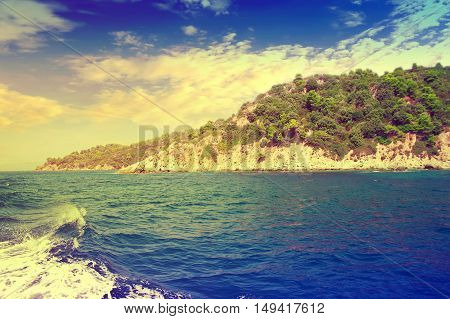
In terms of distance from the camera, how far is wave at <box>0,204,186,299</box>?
780 centimetres

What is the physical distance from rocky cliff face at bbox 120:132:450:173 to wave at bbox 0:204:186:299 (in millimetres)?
81055

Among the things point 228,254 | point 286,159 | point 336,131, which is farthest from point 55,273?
point 336,131

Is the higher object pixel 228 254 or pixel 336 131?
pixel 336 131

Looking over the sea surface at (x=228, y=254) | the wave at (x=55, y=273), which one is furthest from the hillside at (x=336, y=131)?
the wave at (x=55, y=273)

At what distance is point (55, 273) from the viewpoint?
29.3ft

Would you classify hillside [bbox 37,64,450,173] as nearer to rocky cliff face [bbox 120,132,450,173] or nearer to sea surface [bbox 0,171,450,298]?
rocky cliff face [bbox 120,132,450,173]

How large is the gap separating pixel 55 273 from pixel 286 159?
289 feet

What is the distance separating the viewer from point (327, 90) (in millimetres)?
113938

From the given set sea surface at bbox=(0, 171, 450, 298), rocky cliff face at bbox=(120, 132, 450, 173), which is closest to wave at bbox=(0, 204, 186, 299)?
sea surface at bbox=(0, 171, 450, 298)

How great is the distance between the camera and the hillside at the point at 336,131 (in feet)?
291

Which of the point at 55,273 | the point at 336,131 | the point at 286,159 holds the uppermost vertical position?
the point at 336,131

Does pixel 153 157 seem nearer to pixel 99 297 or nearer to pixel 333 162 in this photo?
pixel 333 162

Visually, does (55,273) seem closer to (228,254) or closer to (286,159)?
(228,254)
